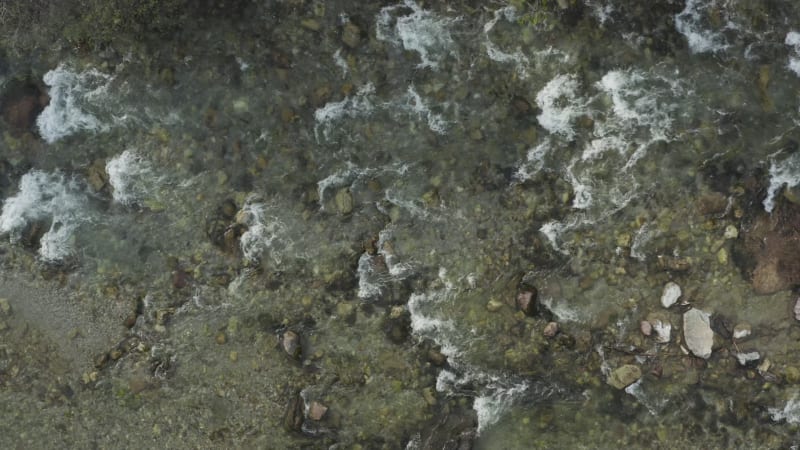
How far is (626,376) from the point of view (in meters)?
7.78

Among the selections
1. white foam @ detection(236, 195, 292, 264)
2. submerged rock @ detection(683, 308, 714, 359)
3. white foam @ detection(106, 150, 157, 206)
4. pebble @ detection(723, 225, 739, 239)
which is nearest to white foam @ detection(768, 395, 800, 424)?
submerged rock @ detection(683, 308, 714, 359)

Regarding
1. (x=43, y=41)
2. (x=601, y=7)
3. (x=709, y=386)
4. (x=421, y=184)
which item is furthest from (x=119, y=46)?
(x=709, y=386)

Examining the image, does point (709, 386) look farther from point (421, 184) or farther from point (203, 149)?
point (203, 149)

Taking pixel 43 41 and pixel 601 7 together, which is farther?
pixel 43 41

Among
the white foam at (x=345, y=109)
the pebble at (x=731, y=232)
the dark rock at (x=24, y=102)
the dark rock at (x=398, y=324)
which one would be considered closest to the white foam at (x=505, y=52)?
the white foam at (x=345, y=109)

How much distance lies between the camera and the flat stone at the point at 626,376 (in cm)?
778

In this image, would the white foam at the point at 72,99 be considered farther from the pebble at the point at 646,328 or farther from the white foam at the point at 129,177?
the pebble at the point at 646,328

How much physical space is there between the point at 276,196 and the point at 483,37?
10.4ft

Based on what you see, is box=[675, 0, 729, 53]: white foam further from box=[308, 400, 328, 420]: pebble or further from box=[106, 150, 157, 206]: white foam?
box=[106, 150, 157, 206]: white foam

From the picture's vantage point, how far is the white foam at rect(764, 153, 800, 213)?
25.1ft

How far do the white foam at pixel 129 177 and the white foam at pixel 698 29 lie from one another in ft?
21.8

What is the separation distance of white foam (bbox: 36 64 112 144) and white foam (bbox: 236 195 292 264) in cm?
214

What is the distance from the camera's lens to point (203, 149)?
8180mm

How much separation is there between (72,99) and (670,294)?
7.70 metres
